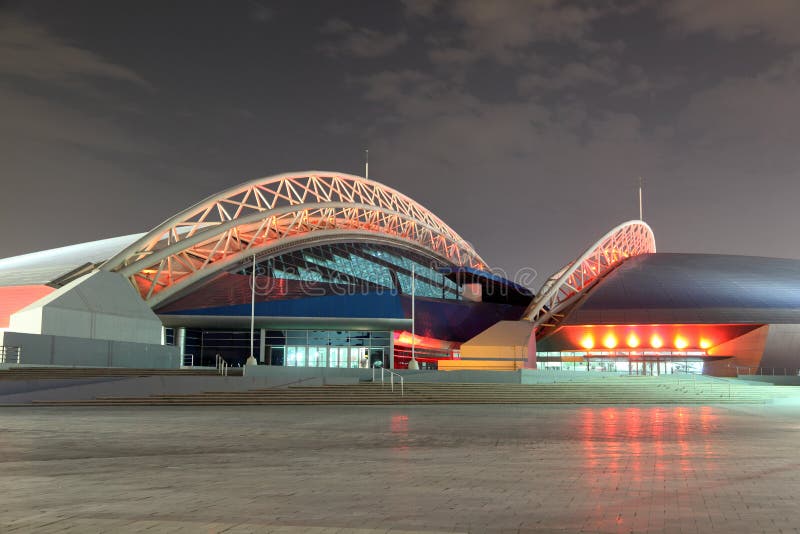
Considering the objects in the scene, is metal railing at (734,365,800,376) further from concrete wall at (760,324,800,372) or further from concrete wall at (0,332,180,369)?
concrete wall at (0,332,180,369)

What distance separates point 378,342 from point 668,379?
798 inches

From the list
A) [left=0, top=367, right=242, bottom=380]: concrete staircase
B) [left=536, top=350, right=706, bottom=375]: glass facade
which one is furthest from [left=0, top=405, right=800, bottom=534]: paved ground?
[left=536, top=350, right=706, bottom=375]: glass facade

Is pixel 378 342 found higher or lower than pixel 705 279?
lower

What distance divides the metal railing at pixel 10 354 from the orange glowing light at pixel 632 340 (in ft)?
137

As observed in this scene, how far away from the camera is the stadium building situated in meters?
38.5

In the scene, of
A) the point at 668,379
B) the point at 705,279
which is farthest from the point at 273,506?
the point at 705,279

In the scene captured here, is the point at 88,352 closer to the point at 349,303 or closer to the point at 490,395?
the point at 349,303

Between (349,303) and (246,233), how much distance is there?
1096 centimetres

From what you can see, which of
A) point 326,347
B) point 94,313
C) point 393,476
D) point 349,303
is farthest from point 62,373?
point 393,476

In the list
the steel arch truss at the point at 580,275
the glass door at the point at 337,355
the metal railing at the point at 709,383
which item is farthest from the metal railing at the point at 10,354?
the steel arch truss at the point at 580,275

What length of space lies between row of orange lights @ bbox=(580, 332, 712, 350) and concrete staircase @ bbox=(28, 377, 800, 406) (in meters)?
17.0

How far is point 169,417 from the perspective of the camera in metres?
21.4

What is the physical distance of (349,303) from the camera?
150ft

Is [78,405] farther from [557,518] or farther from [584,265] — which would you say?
[584,265]
